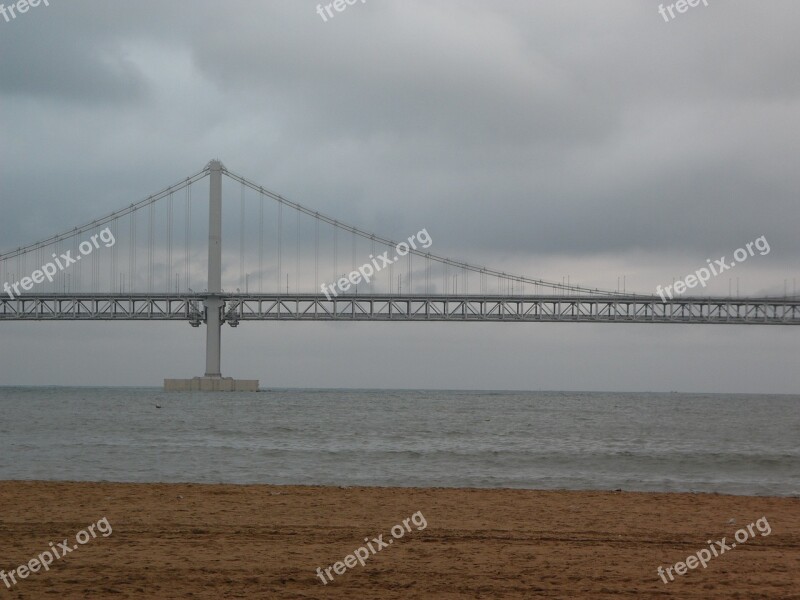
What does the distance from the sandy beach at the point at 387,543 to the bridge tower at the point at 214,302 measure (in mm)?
58000

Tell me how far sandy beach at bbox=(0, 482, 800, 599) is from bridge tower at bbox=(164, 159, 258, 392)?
58000 mm

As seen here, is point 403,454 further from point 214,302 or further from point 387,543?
point 214,302

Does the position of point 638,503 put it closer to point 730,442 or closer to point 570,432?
point 730,442

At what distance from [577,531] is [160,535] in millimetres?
4947

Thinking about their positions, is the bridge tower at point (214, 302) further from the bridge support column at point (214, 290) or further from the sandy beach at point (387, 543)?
the sandy beach at point (387, 543)

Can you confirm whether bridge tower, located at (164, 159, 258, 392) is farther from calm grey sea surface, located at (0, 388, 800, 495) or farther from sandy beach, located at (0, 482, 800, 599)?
sandy beach, located at (0, 482, 800, 599)

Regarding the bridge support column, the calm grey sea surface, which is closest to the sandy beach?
the calm grey sea surface

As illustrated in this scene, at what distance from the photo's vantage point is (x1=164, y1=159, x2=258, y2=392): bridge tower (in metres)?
Answer: 73.2

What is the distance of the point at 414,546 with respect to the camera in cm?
1069

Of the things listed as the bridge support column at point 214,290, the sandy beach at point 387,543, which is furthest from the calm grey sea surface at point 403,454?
the bridge support column at point 214,290

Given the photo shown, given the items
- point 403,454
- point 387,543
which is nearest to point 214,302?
point 403,454

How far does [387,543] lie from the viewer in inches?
425

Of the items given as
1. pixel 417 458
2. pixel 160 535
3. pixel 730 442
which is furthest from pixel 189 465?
pixel 730 442

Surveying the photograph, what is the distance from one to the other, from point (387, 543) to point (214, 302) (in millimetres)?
63905
